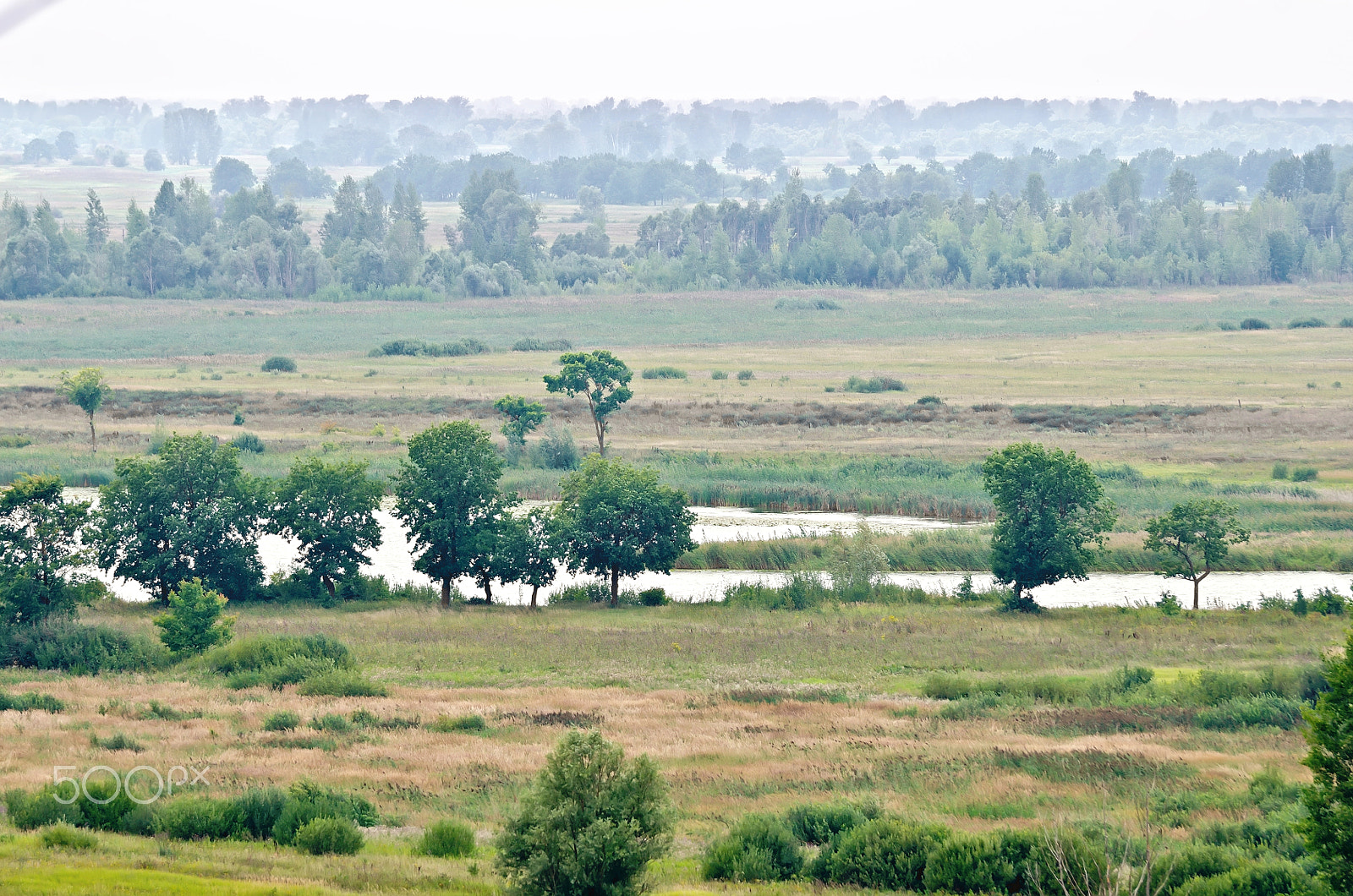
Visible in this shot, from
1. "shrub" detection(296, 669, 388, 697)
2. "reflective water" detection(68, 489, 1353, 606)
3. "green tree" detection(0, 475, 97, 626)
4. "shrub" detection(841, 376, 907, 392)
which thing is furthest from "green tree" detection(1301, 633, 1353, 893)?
"shrub" detection(841, 376, 907, 392)

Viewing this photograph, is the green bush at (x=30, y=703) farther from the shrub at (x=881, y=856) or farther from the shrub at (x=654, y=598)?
the shrub at (x=654, y=598)

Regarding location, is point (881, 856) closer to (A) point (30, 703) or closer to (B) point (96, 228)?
(A) point (30, 703)

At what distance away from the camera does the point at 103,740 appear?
29.5 metres

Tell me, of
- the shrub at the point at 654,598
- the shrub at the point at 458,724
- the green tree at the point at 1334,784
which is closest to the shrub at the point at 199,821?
the shrub at the point at 458,724

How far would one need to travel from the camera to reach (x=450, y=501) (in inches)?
2162

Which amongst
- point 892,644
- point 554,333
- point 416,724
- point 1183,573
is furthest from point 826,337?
point 416,724

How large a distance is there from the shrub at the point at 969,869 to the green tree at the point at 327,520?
1434 inches

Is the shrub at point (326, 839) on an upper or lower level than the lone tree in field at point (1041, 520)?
lower

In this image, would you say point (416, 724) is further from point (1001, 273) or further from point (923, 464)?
point (1001, 273)

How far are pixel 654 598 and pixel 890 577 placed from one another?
427 inches

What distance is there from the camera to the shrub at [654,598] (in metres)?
53.9

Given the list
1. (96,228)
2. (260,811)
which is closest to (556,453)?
(260,811)

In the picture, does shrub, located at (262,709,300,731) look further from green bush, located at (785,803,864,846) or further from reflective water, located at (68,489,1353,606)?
reflective water, located at (68,489,1353,606)

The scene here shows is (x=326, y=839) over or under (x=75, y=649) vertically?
over
